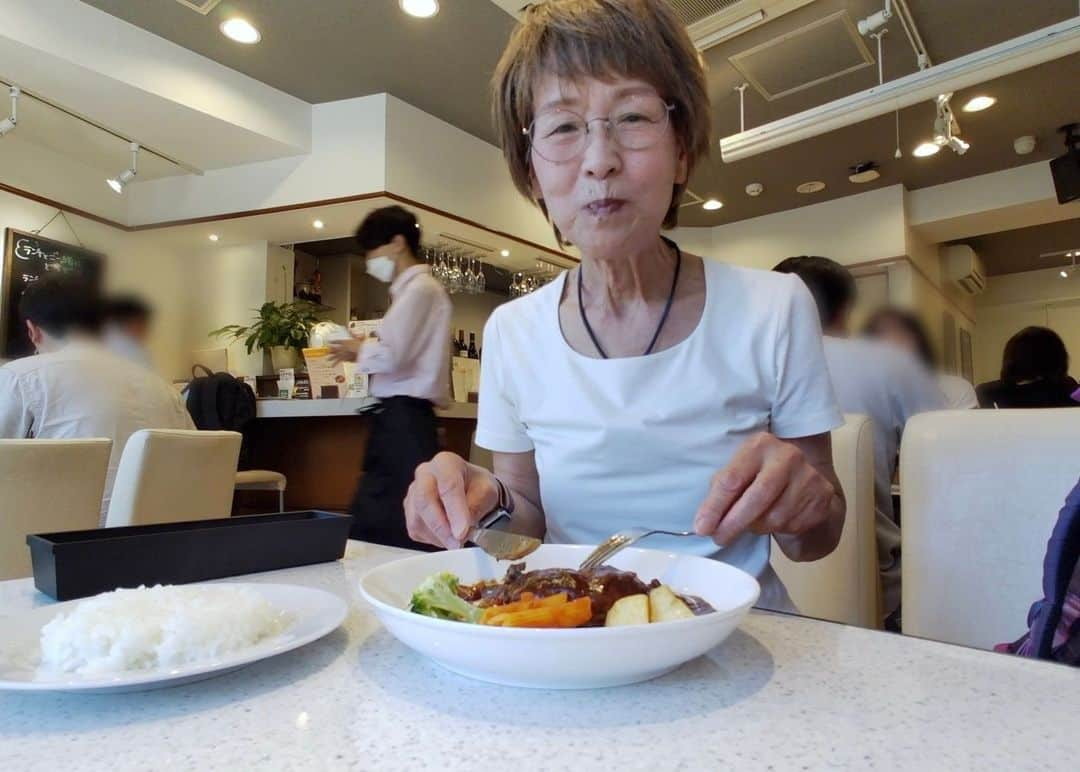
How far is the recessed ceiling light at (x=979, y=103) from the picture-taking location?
3.63 metres

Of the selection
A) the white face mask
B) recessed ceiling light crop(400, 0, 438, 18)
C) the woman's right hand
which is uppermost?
recessed ceiling light crop(400, 0, 438, 18)

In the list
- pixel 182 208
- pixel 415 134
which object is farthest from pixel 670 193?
pixel 182 208

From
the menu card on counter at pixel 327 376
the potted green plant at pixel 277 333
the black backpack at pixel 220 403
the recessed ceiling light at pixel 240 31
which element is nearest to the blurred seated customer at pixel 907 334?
the menu card on counter at pixel 327 376

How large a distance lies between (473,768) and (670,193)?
0.73m

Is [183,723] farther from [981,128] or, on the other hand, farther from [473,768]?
[981,128]

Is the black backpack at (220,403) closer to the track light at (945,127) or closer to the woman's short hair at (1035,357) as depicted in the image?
the woman's short hair at (1035,357)

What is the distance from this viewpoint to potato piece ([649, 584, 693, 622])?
1.30 feet

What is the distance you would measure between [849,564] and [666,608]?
828 millimetres

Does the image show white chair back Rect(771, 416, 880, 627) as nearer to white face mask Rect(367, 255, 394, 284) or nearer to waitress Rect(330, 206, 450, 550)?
waitress Rect(330, 206, 450, 550)

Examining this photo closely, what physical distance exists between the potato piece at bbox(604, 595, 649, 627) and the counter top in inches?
104

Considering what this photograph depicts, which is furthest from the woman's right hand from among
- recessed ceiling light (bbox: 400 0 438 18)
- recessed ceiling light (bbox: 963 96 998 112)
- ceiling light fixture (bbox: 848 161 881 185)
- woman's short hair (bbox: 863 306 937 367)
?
ceiling light fixture (bbox: 848 161 881 185)

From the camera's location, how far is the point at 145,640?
0.38 meters

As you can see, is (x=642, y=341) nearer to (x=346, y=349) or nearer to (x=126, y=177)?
(x=346, y=349)

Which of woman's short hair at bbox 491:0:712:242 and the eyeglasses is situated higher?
woman's short hair at bbox 491:0:712:242
